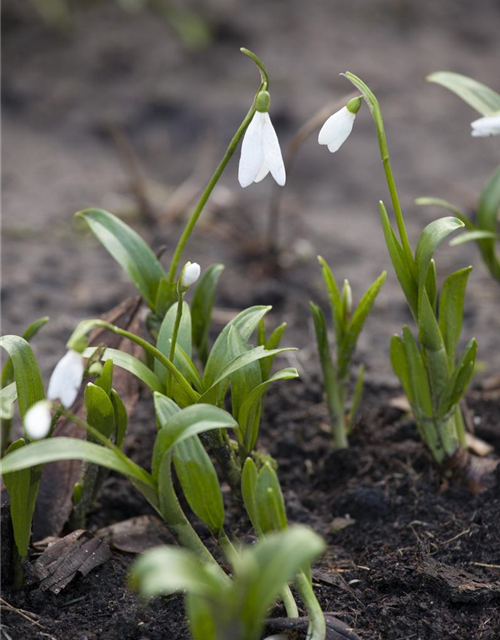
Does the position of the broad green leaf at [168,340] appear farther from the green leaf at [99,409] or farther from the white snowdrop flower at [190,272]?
the white snowdrop flower at [190,272]

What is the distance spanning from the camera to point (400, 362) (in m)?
2.07

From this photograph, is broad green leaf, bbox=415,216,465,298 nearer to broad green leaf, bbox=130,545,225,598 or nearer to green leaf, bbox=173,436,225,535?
green leaf, bbox=173,436,225,535

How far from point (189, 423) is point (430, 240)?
0.73m

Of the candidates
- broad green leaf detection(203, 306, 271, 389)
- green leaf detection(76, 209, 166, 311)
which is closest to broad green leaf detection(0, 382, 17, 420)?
broad green leaf detection(203, 306, 271, 389)

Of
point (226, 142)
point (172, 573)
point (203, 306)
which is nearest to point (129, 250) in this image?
point (203, 306)

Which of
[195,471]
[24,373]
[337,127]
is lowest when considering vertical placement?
[195,471]

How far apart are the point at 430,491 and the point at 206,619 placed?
1.09m

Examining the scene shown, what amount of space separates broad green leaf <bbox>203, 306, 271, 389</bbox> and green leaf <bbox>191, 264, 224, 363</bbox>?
0.34 meters

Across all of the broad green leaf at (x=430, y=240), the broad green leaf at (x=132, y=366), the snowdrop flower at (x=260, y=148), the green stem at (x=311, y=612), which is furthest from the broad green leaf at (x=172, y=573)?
the broad green leaf at (x=430, y=240)

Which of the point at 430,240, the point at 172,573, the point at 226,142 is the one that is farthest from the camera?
the point at 226,142

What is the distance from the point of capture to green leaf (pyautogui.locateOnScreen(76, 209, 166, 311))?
216 cm

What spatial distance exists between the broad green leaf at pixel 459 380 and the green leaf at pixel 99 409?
2.81 ft

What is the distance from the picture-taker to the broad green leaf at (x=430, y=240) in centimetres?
175

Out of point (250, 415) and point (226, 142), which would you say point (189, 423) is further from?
point (226, 142)
